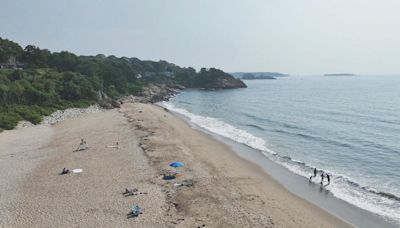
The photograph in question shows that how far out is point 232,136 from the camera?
145 ft

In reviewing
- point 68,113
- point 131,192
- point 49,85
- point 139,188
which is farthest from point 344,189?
point 49,85

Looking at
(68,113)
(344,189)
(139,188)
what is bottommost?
(344,189)

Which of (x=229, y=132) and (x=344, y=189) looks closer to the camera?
(x=344, y=189)

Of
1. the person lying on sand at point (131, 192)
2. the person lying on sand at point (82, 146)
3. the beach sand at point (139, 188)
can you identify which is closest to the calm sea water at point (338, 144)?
the beach sand at point (139, 188)

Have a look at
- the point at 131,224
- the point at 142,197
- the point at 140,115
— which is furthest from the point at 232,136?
the point at 131,224

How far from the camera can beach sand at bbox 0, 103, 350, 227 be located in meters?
→ 18.2

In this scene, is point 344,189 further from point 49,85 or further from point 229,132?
point 49,85

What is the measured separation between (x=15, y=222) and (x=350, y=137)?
3712 centimetres

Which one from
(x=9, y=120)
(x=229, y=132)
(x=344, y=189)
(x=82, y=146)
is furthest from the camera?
(x=229, y=132)

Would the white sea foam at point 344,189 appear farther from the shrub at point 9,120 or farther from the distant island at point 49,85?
the distant island at point 49,85

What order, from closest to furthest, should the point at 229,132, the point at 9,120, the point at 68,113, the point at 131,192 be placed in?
the point at 131,192 < the point at 9,120 < the point at 229,132 < the point at 68,113

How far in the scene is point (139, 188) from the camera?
2227cm

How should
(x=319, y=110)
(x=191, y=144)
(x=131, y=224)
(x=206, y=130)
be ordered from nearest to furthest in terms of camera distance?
(x=131, y=224), (x=191, y=144), (x=206, y=130), (x=319, y=110)

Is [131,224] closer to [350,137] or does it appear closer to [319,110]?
[350,137]
